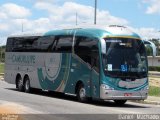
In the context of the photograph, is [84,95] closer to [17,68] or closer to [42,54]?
[42,54]

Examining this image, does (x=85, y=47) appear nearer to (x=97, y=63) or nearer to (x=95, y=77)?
(x=97, y=63)

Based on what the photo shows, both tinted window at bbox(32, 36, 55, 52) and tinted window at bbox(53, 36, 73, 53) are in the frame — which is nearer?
tinted window at bbox(53, 36, 73, 53)

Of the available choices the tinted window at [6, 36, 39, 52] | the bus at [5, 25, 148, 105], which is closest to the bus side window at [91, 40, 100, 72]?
the bus at [5, 25, 148, 105]

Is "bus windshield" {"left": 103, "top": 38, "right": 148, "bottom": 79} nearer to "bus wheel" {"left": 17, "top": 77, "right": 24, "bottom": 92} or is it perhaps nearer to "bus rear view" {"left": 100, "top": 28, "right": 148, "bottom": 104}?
"bus rear view" {"left": 100, "top": 28, "right": 148, "bottom": 104}

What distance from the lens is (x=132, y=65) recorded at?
22.1m

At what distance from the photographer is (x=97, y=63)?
21.8 metres

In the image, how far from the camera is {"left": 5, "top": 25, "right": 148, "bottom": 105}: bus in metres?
21.7

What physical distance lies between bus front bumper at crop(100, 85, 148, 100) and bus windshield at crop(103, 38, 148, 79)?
0.64 metres

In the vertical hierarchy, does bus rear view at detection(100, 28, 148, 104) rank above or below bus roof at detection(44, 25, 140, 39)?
below

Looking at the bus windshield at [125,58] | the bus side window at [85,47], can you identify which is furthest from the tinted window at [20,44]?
the bus windshield at [125,58]

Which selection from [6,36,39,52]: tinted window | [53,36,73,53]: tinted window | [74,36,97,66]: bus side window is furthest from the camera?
[6,36,39,52]: tinted window

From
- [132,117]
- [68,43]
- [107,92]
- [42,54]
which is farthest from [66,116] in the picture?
[42,54]

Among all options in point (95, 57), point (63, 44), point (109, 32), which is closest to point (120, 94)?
point (95, 57)

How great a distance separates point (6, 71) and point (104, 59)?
496 inches
